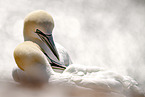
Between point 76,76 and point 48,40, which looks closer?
point 76,76

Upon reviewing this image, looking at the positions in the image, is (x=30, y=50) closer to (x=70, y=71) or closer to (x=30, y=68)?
(x=30, y=68)

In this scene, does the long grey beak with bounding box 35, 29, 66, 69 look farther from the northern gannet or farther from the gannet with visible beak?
the northern gannet

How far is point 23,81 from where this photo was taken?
288cm

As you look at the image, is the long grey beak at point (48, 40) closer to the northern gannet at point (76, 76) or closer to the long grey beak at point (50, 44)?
the long grey beak at point (50, 44)

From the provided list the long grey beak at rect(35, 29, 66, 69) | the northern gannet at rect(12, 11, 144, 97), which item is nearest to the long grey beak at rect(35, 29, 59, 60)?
the long grey beak at rect(35, 29, 66, 69)

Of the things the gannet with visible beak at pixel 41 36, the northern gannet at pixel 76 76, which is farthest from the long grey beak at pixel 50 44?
the northern gannet at pixel 76 76

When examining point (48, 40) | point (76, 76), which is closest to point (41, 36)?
point (48, 40)

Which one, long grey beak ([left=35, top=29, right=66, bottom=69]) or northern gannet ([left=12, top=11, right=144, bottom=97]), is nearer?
northern gannet ([left=12, top=11, right=144, bottom=97])

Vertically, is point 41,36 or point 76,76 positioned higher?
point 41,36

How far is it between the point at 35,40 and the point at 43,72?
0.61 m

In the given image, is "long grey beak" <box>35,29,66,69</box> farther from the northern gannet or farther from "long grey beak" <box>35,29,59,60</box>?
the northern gannet

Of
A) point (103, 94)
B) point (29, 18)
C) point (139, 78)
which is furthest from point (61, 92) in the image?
point (139, 78)

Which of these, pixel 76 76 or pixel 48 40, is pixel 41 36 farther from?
pixel 76 76

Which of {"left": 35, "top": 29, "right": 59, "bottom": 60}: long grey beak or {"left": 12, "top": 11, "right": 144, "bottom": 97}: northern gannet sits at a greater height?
{"left": 35, "top": 29, "right": 59, "bottom": 60}: long grey beak
